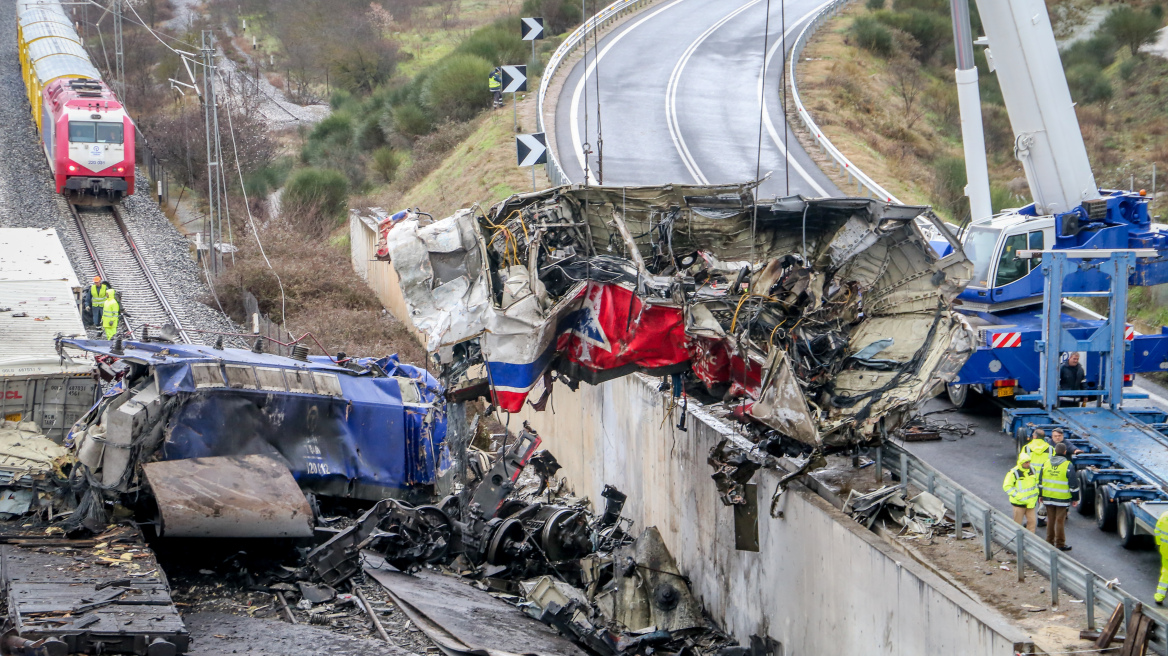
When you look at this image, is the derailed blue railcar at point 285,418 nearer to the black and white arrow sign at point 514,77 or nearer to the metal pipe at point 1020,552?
the metal pipe at point 1020,552

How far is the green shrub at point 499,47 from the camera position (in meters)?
43.6

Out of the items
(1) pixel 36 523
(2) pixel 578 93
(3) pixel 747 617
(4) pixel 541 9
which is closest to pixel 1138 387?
(3) pixel 747 617

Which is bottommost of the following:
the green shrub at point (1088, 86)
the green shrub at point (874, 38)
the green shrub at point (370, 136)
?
the green shrub at point (370, 136)

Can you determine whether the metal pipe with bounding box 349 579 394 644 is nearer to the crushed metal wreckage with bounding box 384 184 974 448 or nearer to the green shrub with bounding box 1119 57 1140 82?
the crushed metal wreckage with bounding box 384 184 974 448

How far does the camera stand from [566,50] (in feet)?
132

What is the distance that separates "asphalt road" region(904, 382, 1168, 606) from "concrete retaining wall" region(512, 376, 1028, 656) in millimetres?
2124

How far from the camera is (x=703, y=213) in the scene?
12.9 metres

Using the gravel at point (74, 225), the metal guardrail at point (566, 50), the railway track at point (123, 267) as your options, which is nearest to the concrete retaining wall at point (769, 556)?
the metal guardrail at point (566, 50)

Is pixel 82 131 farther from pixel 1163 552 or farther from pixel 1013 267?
pixel 1163 552

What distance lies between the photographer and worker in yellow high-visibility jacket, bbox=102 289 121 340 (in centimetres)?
2230

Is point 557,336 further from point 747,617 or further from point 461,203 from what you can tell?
point 461,203

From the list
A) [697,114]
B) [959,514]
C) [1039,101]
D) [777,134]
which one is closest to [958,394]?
[1039,101]

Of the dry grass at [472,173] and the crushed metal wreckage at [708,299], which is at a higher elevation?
the dry grass at [472,173]

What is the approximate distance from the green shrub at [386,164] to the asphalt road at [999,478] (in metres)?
26.7
